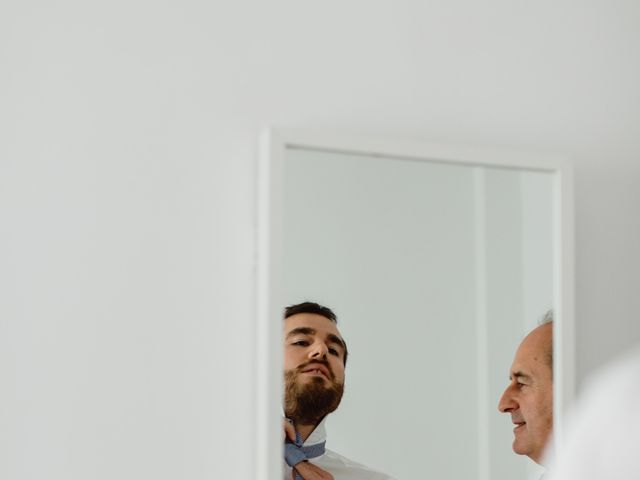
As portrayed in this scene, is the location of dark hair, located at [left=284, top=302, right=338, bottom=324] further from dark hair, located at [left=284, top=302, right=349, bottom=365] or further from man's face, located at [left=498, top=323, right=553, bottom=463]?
man's face, located at [left=498, top=323, right=553, bottom=463]

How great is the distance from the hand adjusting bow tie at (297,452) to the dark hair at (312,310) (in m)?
0.12

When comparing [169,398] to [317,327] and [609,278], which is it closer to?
[317,327]

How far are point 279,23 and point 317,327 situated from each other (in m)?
0.42

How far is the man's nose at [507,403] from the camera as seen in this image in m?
1.39

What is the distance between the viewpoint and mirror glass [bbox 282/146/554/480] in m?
1.27

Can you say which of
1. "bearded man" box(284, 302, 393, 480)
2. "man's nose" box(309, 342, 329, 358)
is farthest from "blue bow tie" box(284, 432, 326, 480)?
"man's nose" box(309, 342, 329, 358)

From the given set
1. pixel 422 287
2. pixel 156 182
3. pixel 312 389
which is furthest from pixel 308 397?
pixel 156 182

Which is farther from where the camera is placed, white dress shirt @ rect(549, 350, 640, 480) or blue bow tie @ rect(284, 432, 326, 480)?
blue bow tie @ rect(284, 432, 326, 480)

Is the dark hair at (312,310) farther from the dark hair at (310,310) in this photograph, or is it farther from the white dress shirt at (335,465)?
the white dress shirt at (335,465)

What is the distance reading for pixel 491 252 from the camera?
139 cm

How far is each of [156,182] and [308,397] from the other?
1.13ft

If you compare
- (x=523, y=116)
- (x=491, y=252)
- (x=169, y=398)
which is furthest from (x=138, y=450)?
(x=523, y=116)

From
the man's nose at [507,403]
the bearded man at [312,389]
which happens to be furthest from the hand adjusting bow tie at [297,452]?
the man's nose at [507,403]

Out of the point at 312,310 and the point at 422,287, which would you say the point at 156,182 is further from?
the point at 422,287
